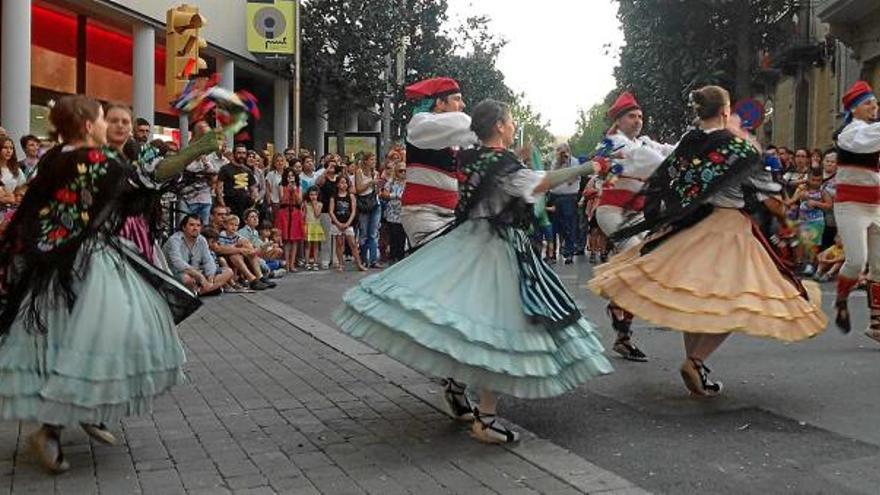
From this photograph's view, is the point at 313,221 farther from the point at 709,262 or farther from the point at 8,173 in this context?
the point at 709,262

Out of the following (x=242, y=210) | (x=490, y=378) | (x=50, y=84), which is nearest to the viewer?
(x=490, y=378)

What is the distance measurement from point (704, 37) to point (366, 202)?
13642 millimetres

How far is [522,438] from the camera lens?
5215 mm

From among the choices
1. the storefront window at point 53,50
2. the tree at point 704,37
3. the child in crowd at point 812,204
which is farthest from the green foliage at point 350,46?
the child in crowd at point 812,204

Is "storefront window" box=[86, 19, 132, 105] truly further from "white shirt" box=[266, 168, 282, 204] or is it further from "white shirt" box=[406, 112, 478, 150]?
"white shirt" box=[406, 112, 478, 150]

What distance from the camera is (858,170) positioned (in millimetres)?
Result: 8125

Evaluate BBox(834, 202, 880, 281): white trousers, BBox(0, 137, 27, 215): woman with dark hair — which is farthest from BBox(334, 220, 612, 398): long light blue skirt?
BBox(0, 137, 27, 215): woman with dark hair

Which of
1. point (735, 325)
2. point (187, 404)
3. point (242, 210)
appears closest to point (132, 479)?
point (187, 404)

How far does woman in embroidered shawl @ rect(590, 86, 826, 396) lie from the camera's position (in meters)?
5.83

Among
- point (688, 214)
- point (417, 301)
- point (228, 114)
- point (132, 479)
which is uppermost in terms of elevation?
point (228, 114)

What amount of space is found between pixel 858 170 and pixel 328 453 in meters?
5.33

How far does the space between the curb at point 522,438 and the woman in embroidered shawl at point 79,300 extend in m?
1.79

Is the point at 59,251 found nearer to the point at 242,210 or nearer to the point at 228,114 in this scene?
the point at 228,114

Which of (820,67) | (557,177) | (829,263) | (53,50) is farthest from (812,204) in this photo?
(820,67)
